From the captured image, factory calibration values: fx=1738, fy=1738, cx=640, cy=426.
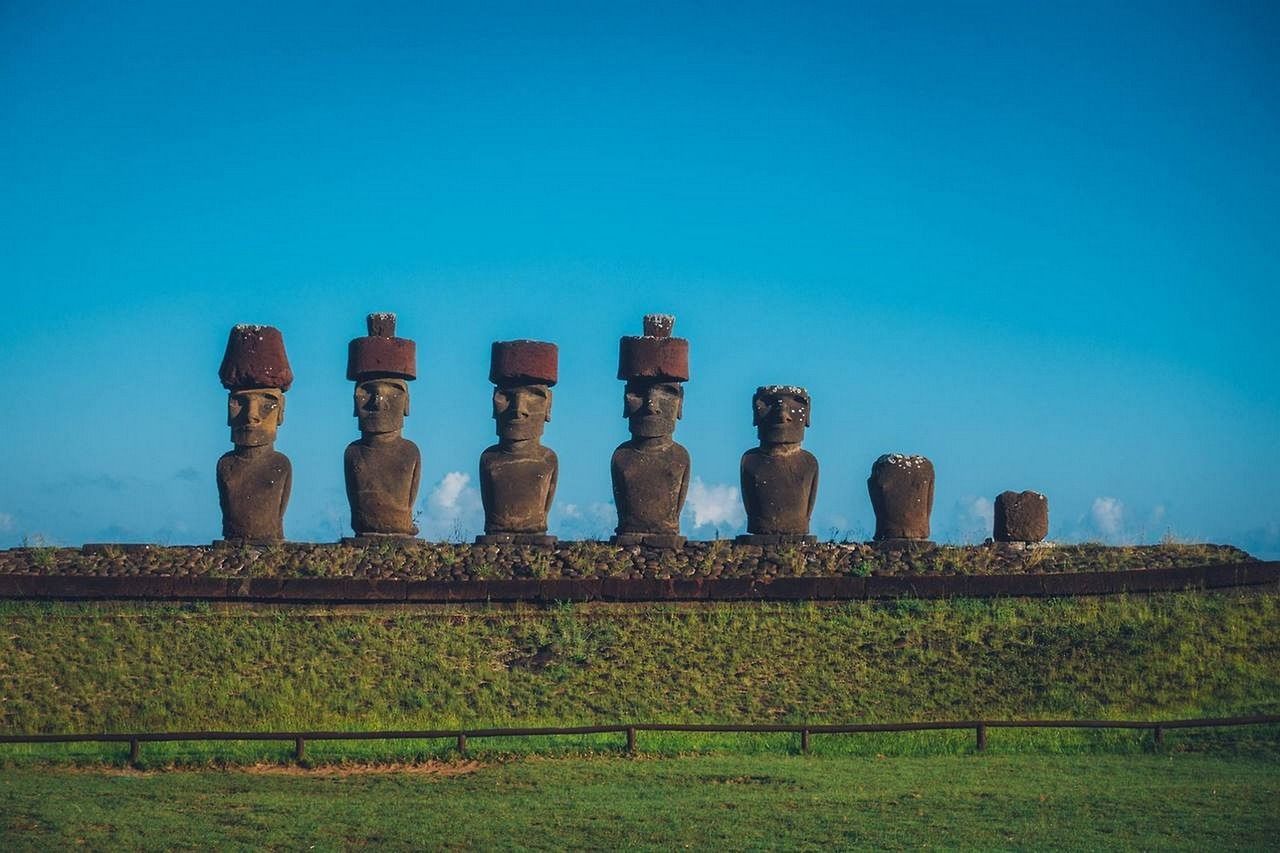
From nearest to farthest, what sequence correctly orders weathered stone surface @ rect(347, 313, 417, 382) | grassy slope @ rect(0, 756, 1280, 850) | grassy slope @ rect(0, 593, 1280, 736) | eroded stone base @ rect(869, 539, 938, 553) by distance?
Result: 1. grassy slope @ rect(0, 756, 1280, 850)
2. grassy slope @ rect(0, 593, 1280, 736)
3. eroded stone base @ rect(869, 539, 938, 553)
4. weathered stone surface @ rect(347, 313, 417, 382)

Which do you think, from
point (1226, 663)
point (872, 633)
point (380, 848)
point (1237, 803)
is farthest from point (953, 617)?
point (380, 848)

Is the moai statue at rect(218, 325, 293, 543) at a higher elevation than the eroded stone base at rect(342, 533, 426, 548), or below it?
higher

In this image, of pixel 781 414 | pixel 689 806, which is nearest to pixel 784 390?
pixel 781 414

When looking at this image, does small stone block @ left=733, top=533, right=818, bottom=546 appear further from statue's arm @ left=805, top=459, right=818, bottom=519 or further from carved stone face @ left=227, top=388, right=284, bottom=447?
carved stone face @ left=227, top=388, right=284, bottom=447

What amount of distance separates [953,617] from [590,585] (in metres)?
4.19

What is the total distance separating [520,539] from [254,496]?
349cm

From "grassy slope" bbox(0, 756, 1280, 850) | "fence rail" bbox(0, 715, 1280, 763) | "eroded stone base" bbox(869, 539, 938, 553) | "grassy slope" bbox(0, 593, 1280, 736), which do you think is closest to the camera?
"grassy slope" bbox(0, 756, 1280, 850)

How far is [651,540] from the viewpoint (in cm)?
2189

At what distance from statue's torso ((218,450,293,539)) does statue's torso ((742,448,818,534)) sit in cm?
601

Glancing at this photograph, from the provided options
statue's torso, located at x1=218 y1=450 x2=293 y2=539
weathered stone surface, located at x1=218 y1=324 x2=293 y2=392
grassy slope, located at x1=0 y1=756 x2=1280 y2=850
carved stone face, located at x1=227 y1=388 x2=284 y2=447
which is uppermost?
weathered stone surface, located at x1=218 y1=324 x2=293 y2=392

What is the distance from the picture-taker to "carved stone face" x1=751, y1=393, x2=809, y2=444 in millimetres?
22297

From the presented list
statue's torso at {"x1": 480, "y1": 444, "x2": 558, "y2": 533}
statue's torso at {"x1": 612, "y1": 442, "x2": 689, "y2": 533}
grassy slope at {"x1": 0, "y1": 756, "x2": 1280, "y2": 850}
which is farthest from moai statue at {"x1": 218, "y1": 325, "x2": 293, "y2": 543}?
grassy slope at {"x1": 0, "y1": 756, "x2": 1280, "y2": 850}

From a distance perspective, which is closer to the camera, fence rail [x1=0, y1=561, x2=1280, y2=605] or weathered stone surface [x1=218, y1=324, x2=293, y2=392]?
fence rail [x1=0, y1=561, x2=1280, y2=605]

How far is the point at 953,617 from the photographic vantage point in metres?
19.6
